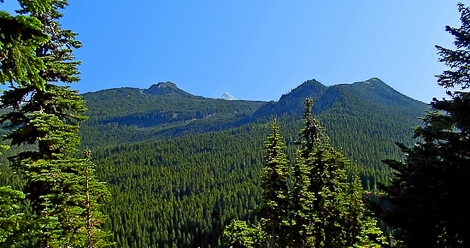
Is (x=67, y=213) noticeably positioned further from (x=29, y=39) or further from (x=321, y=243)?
(x=321, y=243)

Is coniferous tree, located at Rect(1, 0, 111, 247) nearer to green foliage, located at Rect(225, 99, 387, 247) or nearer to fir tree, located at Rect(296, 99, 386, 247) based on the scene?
green foliage, located at Rect(225, 99, 387, 247)

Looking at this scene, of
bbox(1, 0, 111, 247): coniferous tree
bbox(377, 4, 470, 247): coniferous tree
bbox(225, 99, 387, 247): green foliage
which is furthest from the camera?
bbox(225, 99, 387, 247): green foliage

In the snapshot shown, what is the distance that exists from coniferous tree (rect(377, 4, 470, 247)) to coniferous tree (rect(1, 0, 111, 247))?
36.4ft

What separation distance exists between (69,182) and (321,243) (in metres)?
17.8

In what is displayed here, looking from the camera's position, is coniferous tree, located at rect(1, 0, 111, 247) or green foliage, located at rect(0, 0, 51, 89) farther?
coniferous tree, located at rect(1, 0, 111, 247)

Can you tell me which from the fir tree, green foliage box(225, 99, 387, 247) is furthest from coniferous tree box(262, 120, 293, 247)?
the fir tree

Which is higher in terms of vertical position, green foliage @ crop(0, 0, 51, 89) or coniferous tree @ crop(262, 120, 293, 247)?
green foliage @ crop(0, 0, 51, 89)

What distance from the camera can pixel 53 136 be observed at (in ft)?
43.8

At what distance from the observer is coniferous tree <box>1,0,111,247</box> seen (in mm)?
13102

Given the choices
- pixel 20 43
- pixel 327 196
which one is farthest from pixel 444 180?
pixel 327 196

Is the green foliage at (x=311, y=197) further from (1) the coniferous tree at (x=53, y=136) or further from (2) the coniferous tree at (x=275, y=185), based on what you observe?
(1) the coniferous tree at (x=53, y=136)

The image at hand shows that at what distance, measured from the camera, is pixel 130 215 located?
458ft

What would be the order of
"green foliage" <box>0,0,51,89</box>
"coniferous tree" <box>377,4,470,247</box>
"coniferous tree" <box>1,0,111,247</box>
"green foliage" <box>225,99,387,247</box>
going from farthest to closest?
1. "green foliage" <box>225,99,387,247</box>
2. "coniferous tree" <box>1,0,111,247</box>
3. "coniferous tree" <box>377,4,470,247</box>
4. "green foliage" <box>0,0,51,89</box>

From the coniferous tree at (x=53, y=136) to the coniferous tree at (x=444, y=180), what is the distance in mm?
11087
